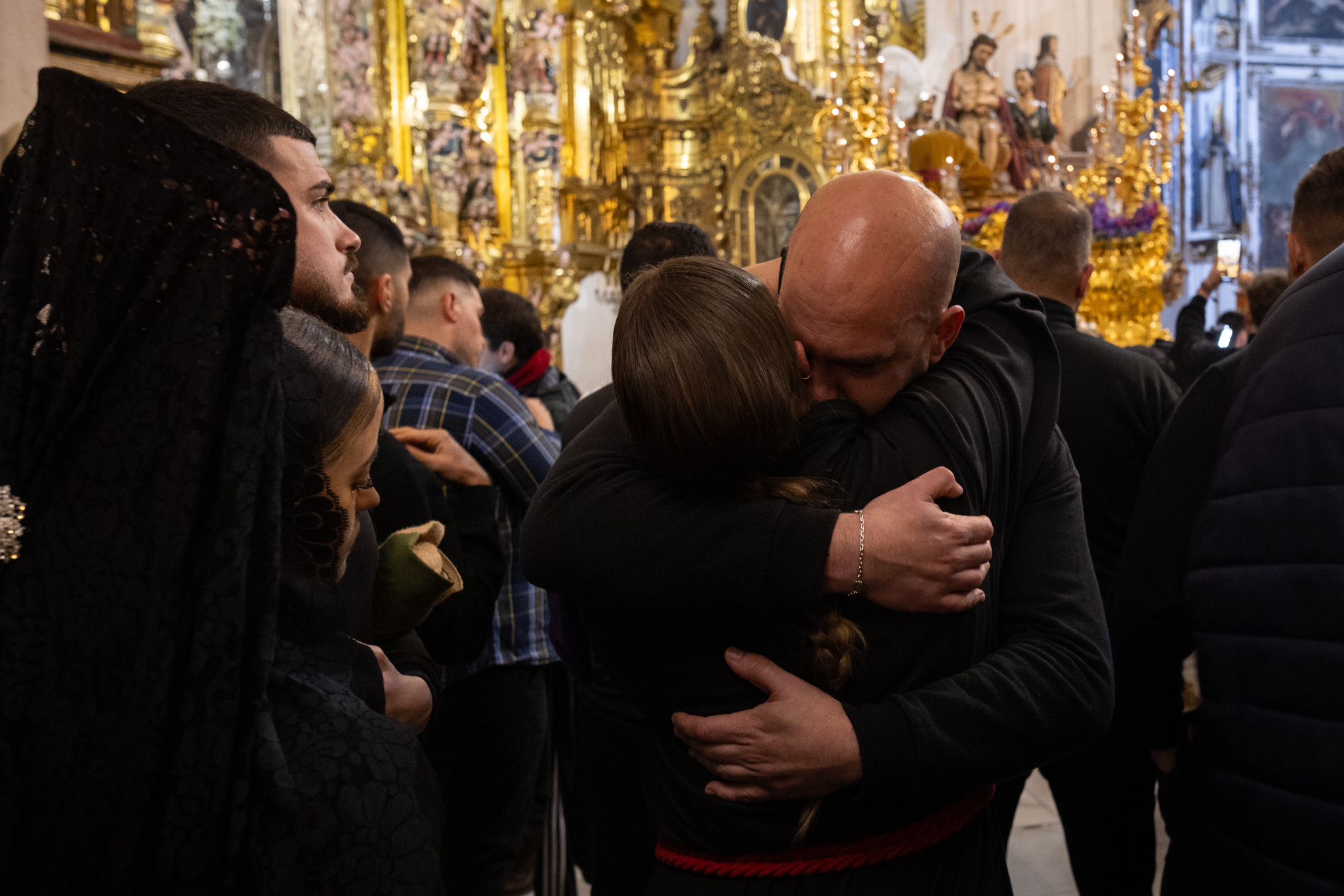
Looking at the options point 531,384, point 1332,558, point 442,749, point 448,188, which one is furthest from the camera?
point 448,188

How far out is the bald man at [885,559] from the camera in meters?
1.25

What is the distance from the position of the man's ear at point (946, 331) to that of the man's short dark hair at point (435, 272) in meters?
1.77

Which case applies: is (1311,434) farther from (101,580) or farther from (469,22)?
(469,22)

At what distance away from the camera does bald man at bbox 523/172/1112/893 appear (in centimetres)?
125

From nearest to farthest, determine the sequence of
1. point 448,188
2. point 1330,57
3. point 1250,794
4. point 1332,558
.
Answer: point 1332,558
point 1250,794
point 448,188
point 1330,57

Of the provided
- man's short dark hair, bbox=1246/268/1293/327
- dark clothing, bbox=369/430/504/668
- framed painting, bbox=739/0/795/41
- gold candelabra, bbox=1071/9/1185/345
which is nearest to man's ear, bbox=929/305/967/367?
dark clothing, bbox=369/430/504/668

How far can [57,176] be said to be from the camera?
43.4 inches

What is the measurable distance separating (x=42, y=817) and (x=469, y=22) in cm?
1048

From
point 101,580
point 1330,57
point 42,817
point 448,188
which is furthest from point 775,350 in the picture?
point 1330,57

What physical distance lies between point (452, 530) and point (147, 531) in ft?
4.10

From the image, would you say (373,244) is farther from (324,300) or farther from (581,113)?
(581,113)

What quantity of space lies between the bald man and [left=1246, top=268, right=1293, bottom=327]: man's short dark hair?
2733mm

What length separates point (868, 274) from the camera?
1250 millimetres

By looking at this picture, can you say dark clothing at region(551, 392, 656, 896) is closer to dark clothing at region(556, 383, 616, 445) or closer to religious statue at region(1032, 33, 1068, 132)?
dark clothing at region(556, 383, 616, 445)
